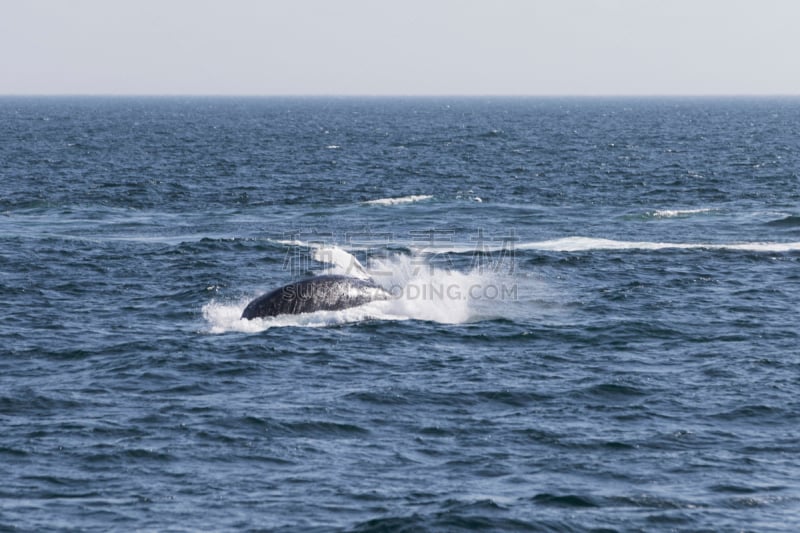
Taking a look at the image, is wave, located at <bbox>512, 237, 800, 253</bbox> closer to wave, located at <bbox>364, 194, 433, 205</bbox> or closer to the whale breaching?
the whale breaching

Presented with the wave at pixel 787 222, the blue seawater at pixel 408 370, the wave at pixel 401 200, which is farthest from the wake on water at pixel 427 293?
the wave at pixel 401 200

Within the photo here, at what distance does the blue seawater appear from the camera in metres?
20.9

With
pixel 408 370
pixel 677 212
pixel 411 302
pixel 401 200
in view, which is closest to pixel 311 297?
pixel 411 302

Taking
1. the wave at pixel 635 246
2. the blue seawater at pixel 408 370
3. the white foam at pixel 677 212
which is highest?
the white foam at pixel 677 212

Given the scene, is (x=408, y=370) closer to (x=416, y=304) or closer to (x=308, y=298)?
(x=308, y=298)

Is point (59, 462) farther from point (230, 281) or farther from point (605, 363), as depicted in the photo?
point (230, 281)

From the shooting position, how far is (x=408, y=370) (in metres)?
30.0

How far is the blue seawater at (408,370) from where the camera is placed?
2086 cm

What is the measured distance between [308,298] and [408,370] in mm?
6356

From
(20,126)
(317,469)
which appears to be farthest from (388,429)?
(20,126)

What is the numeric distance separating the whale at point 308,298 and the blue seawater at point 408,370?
0.42 m

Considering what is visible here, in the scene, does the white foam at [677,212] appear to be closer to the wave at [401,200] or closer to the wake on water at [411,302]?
the wave at [401,200]

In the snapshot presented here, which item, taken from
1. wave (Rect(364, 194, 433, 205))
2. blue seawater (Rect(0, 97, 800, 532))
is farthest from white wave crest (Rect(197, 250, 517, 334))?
wave (Rect(364, 194, 433, 205))

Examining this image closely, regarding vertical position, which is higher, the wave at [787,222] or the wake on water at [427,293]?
the wave at [787,222]
